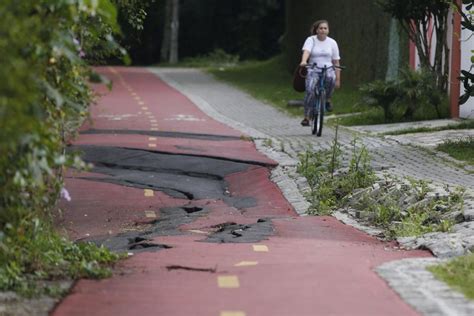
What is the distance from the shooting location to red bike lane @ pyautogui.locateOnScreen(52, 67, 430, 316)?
6.55 m

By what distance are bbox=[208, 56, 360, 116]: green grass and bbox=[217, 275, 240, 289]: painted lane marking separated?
53.4 ft

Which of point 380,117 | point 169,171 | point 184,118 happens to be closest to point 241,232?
point 169,171

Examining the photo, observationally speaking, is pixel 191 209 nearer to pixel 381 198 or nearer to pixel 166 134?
pixel 381 198

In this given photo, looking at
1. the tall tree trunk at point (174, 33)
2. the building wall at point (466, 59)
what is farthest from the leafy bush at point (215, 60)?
the building wall at point (466, 59)

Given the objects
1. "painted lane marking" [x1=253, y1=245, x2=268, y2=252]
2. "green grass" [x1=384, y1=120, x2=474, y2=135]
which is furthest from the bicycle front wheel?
"painted lane marking" [x1=253, y1=245, x2=268, y2=252]

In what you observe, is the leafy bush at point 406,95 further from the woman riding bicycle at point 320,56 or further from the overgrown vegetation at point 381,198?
the overgrown vegetation at point 381,198

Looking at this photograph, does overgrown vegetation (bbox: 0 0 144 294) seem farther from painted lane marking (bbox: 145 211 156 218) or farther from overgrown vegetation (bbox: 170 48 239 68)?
overgrown vegetation (bbox: 170 48 239 68)

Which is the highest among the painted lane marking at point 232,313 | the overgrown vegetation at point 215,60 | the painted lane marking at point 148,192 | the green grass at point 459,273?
the overgrown vegetation at point 215,60

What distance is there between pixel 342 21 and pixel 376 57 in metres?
3.43

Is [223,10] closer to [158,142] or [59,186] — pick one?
[158,142]

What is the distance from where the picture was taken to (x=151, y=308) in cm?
643

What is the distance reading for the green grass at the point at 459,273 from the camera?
688 centimetres

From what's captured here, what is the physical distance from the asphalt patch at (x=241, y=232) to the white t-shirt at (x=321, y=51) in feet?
24.5

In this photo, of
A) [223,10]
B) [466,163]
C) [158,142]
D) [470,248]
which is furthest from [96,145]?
[223,10]
